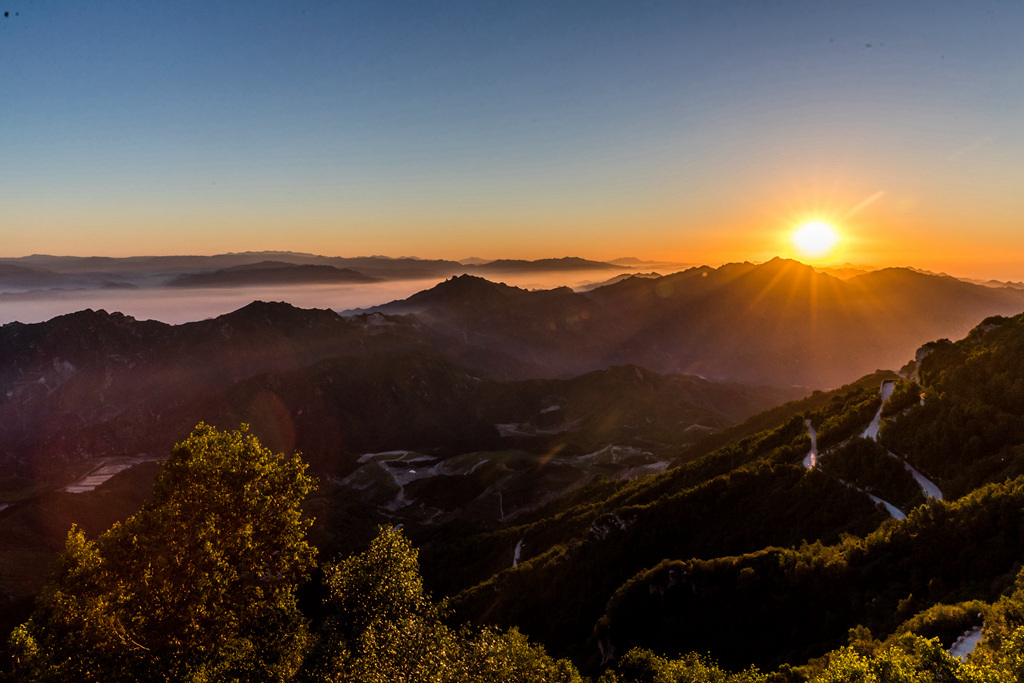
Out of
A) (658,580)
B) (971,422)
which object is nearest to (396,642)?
(658,580)

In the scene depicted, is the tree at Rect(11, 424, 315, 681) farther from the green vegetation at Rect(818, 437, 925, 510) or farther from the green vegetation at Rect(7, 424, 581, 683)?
the green vegetation at Rect(818, 437, 925, 510)

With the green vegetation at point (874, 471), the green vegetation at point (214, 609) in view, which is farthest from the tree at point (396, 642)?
the green vegetation at point (874, 471)

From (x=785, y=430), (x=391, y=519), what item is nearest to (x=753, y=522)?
(x=785, y=430)

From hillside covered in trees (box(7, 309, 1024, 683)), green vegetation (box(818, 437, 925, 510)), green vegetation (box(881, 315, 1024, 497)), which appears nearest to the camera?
hillside covered in trees (box(7, 309, 1024, 683))

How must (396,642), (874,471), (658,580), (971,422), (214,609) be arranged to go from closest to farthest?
(214,609) → (396,642) → (658,580) → (971,422) → (874,471)

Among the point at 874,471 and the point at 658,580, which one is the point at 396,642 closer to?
the point at 658,580

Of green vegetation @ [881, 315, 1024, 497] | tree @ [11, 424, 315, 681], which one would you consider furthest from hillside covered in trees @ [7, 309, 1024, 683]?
green vegetation @ [881, 315, 1024, 497]

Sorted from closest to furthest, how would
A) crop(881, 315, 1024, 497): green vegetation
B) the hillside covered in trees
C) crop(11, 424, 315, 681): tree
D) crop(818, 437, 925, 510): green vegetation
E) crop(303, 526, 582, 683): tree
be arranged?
crop(11, 424, 315, 681): tree
the hillside covered in trees
crop(303, 526, 582, 683): tree
crop(881, 315, 1024, 497): green vegetation
crop(818, 437, 925, 510): green vegetation

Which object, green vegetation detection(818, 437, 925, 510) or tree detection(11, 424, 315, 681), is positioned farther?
green vegetation detection(818, 437, 925, 510)

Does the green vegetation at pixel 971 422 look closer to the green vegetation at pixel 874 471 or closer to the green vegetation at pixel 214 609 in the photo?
the green vegetation at pixel 874 471
